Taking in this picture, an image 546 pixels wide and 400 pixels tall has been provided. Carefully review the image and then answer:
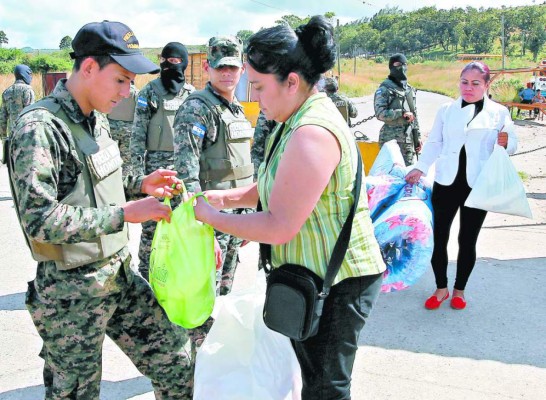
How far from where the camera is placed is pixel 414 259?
358 centimetres

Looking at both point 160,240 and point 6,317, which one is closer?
point 160,240

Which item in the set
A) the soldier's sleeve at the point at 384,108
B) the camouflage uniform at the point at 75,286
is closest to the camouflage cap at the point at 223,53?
the camouflage uniform at the point at 75,286

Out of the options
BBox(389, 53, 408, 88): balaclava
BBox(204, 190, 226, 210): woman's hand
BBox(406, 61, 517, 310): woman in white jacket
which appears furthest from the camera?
BBox(389, 53, 408, 88): balaclava

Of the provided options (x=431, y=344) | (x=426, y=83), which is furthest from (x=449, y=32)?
(x=431, y=344)

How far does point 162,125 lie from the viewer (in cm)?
460

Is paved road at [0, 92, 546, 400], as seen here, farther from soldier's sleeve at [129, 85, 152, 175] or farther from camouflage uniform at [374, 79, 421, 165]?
camouflage uniform at [374, 79, 421, 165]

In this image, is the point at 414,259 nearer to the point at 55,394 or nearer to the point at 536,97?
the point at 55,394

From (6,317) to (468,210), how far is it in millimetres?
3511

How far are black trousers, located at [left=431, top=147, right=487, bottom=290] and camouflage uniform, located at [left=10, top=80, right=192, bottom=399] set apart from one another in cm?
242

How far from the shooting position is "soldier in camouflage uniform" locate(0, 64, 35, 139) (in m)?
7.78

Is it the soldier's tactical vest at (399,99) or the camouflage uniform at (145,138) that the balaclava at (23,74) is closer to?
the camouflage uniform at (145,138)

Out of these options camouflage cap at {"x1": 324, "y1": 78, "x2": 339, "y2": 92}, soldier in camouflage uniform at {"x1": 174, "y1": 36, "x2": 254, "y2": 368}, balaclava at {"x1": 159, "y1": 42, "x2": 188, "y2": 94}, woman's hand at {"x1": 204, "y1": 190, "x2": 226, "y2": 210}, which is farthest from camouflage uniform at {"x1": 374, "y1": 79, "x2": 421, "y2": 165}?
woman's hand at {"x1": 204, "y1": 190, "x2": 226, "y2": 210}

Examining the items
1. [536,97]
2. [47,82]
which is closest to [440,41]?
[536,97]

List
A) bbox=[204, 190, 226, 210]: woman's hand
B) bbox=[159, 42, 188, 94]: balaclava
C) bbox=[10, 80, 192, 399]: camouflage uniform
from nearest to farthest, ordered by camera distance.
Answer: bbox=[10, 80, 192, 399]: camouflage uniform < bbox=[204, 190, 226, 210]: woman's hand < bbox=[159, 42, 188, 94]: balaclava
